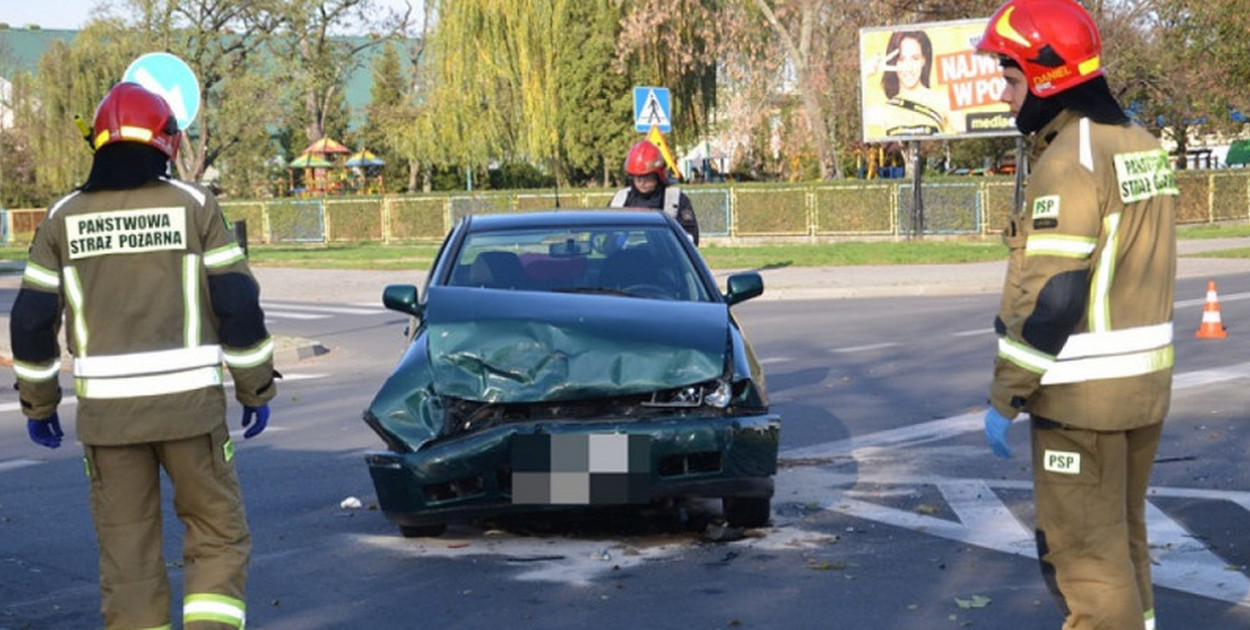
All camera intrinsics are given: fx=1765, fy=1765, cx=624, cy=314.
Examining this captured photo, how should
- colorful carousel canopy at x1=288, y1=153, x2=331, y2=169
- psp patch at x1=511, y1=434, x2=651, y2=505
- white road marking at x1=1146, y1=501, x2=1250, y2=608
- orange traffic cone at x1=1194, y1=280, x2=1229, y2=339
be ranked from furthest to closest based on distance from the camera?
colorful carousel canopy at x1=288, y1=153, x2=331, y2=169 → orange traffic cone at x1=1194, y1=280, x2=1229, y2=339 → psp patch at x1=511, y1=434, x2=651, y2=505 → white road marking at x1=1146, y1=501, x2=1250, y2=608

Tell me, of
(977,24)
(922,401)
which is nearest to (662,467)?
(922,401)

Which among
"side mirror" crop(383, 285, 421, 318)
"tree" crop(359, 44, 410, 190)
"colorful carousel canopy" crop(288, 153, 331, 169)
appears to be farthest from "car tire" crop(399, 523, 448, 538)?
"colorful carousel canopy" crop(288, 153, 331, 169)

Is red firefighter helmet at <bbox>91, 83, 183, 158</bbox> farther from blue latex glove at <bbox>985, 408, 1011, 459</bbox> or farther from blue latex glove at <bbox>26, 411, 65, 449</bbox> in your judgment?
blue latex glove at <bbox>985, 408, 1011, 459</bbox>

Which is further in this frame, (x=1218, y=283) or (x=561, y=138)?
(x=561, y=138)

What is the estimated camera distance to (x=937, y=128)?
128 feet

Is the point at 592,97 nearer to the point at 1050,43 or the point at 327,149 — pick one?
the point at 327,149

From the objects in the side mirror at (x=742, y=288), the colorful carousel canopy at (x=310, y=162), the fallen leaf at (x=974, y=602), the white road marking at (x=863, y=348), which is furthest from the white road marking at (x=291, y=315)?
the colorful carousel canopy at (x=310, y=162)

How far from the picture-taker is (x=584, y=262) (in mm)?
8773

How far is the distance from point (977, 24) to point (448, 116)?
53.8 feet

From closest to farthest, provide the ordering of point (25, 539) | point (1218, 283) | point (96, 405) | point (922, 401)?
1. point (96, 405)
2. point (25, 539)
3. point (922, 401)
4. point (1218, 283)

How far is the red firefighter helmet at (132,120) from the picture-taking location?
196 inches

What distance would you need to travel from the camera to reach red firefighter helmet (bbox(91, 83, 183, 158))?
497cm

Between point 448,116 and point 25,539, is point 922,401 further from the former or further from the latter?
point 448,116

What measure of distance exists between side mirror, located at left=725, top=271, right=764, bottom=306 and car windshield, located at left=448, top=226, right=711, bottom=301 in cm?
15
